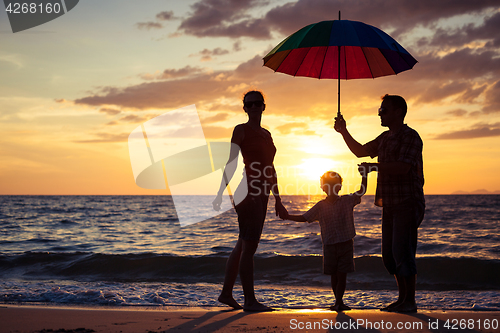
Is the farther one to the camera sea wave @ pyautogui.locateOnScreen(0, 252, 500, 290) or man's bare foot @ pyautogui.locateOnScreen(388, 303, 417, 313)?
sea wave @ pyautogui.locateOnScreen(0, 252, 500, 290)

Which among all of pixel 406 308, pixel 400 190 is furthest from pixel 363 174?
pixel 406 308

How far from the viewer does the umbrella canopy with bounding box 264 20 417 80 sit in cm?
378

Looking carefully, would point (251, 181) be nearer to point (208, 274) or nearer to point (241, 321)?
point (241, 321)

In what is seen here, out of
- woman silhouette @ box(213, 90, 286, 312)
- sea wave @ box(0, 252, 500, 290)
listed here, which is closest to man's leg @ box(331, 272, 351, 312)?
woman silhouette @ box(213, 90, 286, 312)

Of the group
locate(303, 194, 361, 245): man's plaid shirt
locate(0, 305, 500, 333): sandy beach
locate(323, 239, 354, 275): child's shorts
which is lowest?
locate(0, 305, 500, 333): sandy beach

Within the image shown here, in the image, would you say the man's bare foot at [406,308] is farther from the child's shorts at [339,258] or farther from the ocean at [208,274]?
the ocean at [208,274]

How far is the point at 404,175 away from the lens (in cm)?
357

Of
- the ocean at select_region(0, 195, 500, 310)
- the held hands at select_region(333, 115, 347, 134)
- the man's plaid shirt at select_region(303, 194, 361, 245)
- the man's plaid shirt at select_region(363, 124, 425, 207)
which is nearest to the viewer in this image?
the man's plaid shirt at select_region(363, 124, 425, 207)

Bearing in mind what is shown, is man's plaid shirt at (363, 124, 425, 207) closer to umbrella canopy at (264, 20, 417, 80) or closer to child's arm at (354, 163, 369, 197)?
child's arm at (354, 163, 369, 197)

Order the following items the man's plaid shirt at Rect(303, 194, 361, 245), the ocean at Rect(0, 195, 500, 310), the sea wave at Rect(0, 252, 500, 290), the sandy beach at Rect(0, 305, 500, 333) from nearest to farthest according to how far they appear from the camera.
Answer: the sandy beach at Rect(0, 305, 500, 333) < the man's plaid shirt at Rect(303, 194, 361, 245) < the ocean at Rect(0, 195, 500, 310) < the sea wave at Rect(0, 252, 500, 290)

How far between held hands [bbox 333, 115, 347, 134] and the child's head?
45cm

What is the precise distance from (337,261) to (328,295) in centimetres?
222

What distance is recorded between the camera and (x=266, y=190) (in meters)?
3.83

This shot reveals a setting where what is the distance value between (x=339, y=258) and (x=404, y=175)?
42.8 inches
